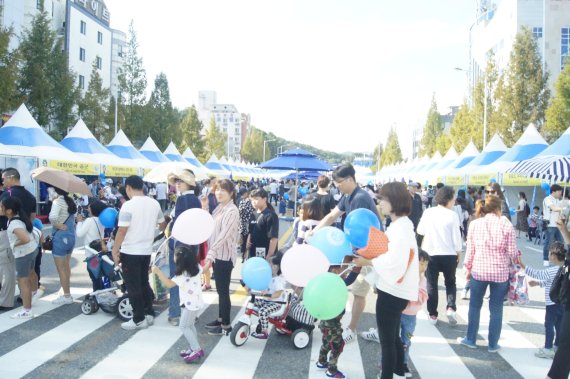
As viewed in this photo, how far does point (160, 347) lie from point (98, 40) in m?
50.6

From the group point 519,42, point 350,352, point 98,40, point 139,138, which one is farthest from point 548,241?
point 98,40

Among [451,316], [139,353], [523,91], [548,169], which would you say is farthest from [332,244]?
[523,91]

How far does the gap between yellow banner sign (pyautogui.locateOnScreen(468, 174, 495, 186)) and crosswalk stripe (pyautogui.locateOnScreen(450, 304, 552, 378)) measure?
11.9 meters

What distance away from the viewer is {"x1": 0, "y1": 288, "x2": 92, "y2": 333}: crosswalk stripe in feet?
19.6

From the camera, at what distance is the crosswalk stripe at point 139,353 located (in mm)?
4652

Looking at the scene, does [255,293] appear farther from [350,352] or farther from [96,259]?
[96,259]

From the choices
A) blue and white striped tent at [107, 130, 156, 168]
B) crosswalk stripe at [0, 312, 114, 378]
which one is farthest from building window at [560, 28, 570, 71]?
crosswalk stripe at [0, 312, 114, 378]

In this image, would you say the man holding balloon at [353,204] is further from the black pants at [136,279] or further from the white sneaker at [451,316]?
the black pants at [136,279]

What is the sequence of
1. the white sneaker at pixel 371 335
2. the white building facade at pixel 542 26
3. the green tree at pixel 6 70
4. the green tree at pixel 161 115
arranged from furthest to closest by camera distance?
the green tree at pixel 161 115 → the white building facade at pixel 542 26 → the green tree at pixel 6 70 → the white sneaker at pixel 371 335

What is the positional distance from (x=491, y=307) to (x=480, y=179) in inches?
545

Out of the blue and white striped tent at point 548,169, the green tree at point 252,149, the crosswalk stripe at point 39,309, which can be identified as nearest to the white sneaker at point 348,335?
the crosswalk stripe at point 39,309

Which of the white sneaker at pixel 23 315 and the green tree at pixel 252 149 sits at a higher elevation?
the green tree at pixel 252 149

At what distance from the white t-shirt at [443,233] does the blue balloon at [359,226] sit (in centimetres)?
204

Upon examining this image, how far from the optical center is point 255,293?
550 cm
